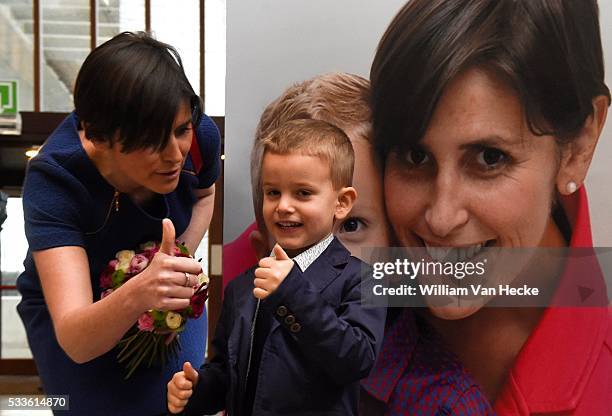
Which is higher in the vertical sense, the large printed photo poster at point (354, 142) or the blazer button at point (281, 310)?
the large printed photo poster at point (354, 142)

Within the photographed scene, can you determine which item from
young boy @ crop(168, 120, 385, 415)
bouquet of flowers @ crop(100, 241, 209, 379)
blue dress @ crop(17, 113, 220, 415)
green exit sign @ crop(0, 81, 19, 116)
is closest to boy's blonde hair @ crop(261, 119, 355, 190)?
young boy @ crop(168, 120, 385, 415)

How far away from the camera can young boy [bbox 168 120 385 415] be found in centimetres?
144

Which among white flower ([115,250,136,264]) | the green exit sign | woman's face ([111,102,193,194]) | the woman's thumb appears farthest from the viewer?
the green exit sign

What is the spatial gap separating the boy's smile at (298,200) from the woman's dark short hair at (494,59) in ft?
0.76

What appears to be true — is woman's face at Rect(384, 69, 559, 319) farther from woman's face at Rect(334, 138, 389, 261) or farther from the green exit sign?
the green exit sign

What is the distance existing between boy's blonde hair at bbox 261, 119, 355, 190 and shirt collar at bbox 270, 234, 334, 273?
0.49 feet

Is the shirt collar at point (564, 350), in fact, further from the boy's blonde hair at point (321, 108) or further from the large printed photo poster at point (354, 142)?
the boy's blonde hair at point (321, 108)

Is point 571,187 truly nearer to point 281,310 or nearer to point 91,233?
point 281,310

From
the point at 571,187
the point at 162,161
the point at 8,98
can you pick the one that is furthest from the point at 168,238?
the point at 8,98

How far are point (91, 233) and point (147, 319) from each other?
0.26m

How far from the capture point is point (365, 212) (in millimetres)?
1711

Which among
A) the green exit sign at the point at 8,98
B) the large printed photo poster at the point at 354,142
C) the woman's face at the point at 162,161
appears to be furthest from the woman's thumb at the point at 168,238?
the green exit sign at the point at 8,98

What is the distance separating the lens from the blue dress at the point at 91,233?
5.07 feet

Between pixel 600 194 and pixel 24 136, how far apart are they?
9.24 ft
